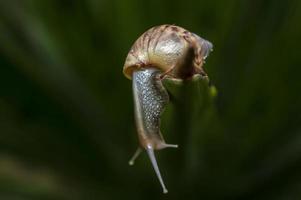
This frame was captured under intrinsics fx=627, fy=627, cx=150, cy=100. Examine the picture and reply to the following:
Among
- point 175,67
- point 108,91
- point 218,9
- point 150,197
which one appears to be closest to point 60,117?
point 108,91

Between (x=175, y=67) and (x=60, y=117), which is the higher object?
(x=175, y=67)

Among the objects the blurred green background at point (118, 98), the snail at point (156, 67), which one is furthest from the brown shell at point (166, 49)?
the blurred green background at point (118, 98)

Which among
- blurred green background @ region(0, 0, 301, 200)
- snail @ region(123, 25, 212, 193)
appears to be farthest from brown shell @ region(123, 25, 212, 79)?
blurred green background @ region(0, 0, 301, 200)

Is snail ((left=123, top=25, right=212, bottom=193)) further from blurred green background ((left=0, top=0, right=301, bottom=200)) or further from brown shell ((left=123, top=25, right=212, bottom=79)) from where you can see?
blurred green background ((left=0, top=0, right=301, bottom=200))

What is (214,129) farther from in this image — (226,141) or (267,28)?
(267,28)

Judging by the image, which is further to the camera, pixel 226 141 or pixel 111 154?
pixel 111 154

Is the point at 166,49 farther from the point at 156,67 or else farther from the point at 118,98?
the point at 118,98
